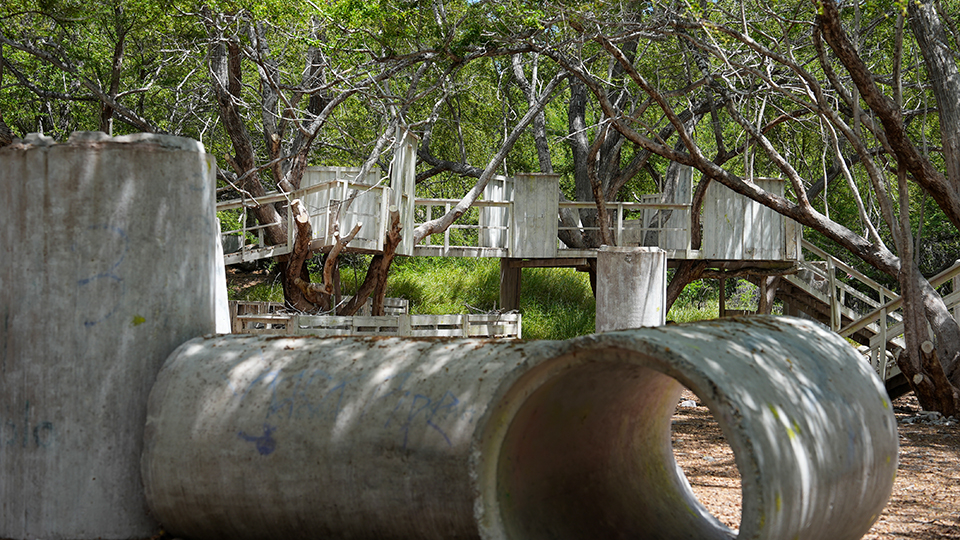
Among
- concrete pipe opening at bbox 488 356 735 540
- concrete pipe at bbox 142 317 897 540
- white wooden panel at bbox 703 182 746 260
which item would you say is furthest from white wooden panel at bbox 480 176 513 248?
concrete pipe at bbox 142 317 897 540

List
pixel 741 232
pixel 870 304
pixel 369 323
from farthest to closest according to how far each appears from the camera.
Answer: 1. pixel 870 304
2. pixel 741 232
3. pixel 369 323

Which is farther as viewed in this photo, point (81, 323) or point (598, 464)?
point (598, 464)

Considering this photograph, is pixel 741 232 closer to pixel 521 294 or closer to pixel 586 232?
pixel 586 232

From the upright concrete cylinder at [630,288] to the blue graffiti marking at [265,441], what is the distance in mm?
7658

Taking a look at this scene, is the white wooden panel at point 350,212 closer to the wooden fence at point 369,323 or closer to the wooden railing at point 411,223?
the wooden railing at point 411,223

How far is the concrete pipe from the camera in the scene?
388 cm

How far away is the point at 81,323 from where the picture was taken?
208 inches

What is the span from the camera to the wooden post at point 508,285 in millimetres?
20094

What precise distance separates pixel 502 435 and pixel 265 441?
1537mm

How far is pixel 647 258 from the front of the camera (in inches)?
479

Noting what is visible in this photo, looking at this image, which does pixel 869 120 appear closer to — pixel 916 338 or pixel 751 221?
pixel 916 338

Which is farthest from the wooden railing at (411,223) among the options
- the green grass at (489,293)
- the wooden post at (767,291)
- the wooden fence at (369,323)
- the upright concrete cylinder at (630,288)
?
the upright concrete cylinder at (630,288)

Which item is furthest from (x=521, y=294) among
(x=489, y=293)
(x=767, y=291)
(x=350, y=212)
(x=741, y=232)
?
(x=350, y=212)

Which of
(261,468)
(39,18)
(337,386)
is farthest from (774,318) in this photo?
(39,18)
